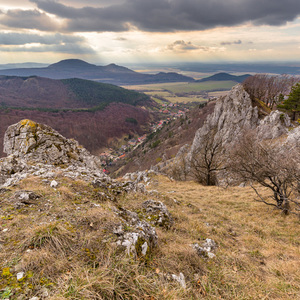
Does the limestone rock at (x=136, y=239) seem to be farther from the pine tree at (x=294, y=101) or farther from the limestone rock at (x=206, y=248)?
the pine tree at (x=294, y=101)

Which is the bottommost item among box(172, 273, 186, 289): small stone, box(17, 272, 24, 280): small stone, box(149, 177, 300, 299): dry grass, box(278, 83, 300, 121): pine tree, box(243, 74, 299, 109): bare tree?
box(149, 177, 300, 299): dry grass

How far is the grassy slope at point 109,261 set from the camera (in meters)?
3.21

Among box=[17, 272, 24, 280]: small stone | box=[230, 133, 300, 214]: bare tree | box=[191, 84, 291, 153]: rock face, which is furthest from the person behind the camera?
box=[191, 84, 291, 153]: rock face

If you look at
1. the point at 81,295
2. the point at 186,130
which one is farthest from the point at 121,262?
the point at 186,130

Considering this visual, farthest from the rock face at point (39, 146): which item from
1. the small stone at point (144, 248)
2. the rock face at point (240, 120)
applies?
the rock face at point (240, 120)

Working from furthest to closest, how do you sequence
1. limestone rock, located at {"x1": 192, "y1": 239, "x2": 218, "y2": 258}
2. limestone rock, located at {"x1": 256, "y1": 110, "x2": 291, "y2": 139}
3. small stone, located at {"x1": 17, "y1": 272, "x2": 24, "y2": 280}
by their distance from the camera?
limestone rock, located at {"x1": 256, "y1": 110, "x2": 291, "y2": 139}
limestone rock, located at {"x1": 192, "y1": 239, "x2": 218, "y2": 258}
small stone, located at {"x1": 17, "y1": 272, "x2": 24, "y2": 280}

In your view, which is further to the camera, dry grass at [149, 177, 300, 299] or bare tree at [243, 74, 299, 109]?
bare tree at [243, 74, 299, 109]

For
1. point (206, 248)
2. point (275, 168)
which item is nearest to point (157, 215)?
point (206, 248)

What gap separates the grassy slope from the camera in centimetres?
321

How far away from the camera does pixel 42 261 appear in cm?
362

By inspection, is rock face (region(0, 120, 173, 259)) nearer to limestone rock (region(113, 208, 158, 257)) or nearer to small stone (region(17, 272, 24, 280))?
limestone rock (region(113, 208, 158, 257))

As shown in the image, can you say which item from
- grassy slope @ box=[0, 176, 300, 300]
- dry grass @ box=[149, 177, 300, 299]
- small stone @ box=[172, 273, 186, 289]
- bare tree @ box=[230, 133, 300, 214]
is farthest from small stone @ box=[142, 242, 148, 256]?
bare tree @ box=[230, 133, 300, 214]

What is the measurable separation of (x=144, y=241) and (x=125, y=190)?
24.6 ft

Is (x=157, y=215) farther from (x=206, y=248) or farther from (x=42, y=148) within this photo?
(x=42, y=148)
